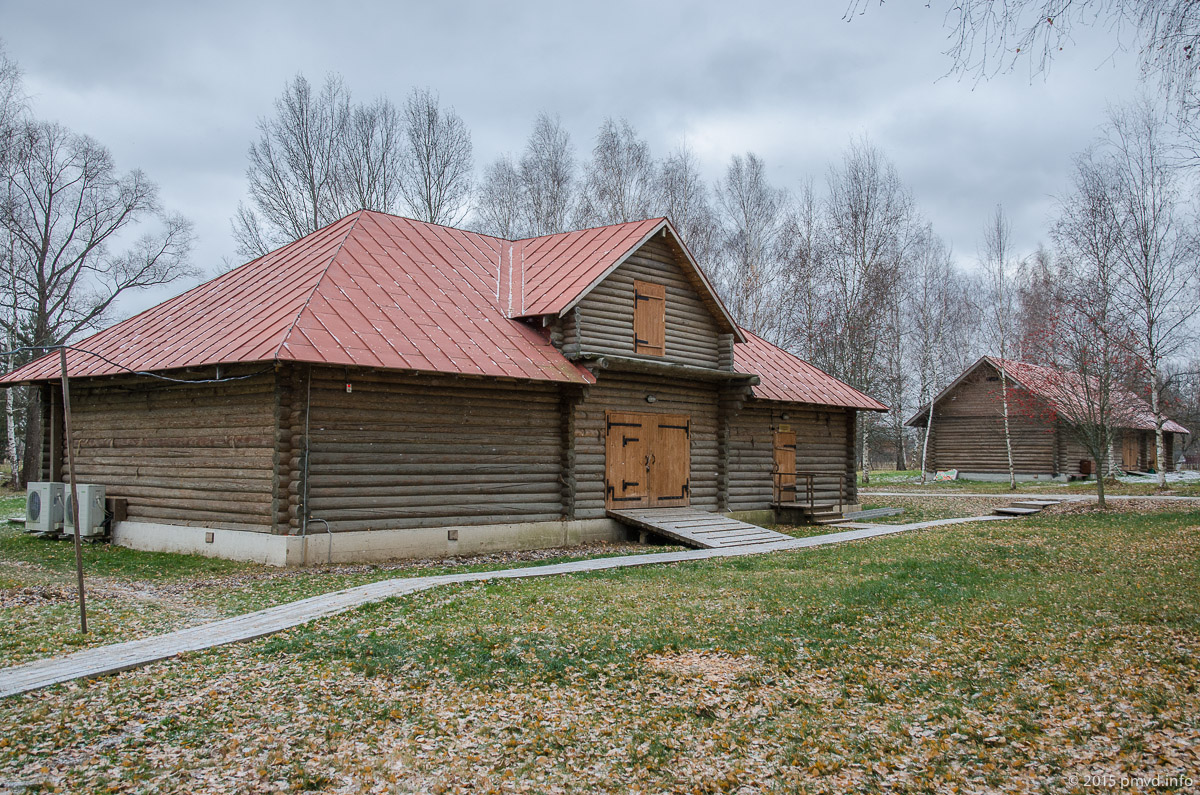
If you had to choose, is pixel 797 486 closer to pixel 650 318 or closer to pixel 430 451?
pixel 650 318

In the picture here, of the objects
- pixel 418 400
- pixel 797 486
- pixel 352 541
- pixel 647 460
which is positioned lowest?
pixel 352 541

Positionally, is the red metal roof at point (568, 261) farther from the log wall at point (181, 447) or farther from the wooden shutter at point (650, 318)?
the log wall at point (181, 447)

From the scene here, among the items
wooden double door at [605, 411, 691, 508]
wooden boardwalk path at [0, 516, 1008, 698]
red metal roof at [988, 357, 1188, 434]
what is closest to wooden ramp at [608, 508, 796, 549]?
wooden double door at [605, 411, 691, 508]

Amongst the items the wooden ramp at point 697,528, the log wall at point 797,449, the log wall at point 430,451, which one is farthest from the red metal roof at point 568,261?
the log wall at point 797,449

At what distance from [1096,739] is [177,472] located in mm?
15023

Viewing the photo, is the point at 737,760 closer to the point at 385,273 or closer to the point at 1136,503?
the point at 385,273

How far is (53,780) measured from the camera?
5113mm

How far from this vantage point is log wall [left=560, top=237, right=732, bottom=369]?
17.6m

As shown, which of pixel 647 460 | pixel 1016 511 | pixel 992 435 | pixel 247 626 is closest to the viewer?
pixel 247 626

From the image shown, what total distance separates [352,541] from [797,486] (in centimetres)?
1314

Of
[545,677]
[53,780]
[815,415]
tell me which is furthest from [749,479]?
[53,780]

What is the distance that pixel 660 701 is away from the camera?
6.82 m

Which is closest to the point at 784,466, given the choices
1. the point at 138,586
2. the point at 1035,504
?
the point at 1035,504

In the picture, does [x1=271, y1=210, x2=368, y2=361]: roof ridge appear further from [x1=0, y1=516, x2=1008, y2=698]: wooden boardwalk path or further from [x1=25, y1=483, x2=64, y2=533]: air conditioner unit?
[x1=25, y1=483, x2=64, y2=533]: air conditioner unit
